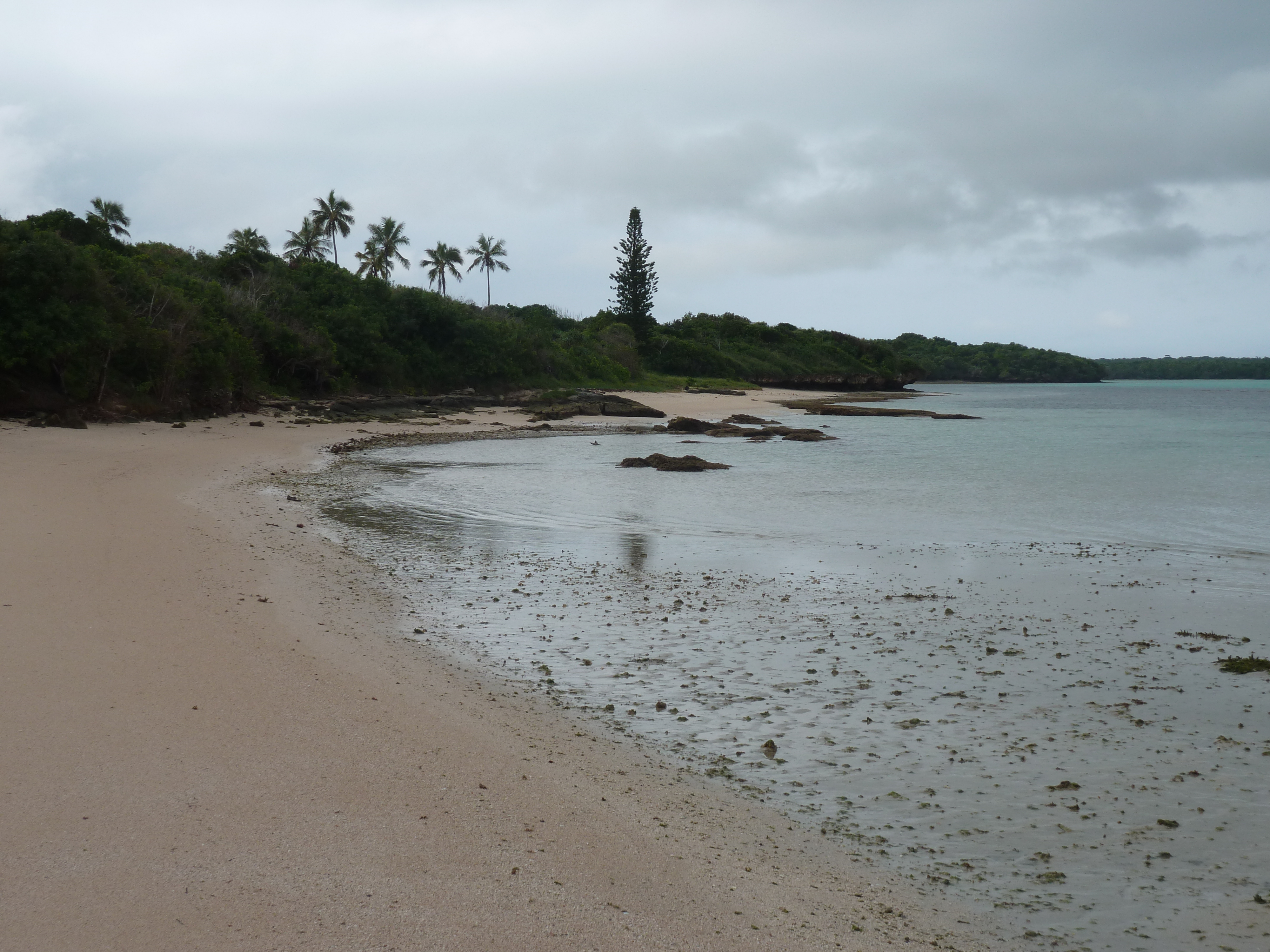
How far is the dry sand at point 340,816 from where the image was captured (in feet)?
10.8

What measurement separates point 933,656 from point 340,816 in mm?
4927

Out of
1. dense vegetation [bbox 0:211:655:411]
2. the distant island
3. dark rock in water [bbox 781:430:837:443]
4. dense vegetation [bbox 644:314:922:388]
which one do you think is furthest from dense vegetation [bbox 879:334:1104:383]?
dark rock in water [bbox 781:430:837:443]

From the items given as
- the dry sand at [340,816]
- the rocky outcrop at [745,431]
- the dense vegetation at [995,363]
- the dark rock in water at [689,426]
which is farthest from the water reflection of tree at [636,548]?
the dense vegetation at [995,363]

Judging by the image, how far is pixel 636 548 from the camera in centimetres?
1235

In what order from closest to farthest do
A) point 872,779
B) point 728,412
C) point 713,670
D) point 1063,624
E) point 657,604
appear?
point 872,779
point 713,670
point 1063,624
point 657,604
point 728,412

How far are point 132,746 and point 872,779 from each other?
149 inches

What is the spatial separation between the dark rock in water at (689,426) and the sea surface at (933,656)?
63.9ft

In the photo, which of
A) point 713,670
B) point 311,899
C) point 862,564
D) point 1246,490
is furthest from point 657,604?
point 1246,490

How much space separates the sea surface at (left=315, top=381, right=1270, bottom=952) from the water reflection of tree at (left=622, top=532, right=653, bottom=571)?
0.27 feet

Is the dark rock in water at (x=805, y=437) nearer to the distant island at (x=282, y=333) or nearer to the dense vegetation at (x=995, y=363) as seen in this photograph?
the distant island at (x=282, y=333)

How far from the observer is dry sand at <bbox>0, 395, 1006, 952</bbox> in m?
3.30

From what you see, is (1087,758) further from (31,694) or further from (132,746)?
(31,694)

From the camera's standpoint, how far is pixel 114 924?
314 cm

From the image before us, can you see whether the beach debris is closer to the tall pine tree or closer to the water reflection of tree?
the water reflection of tree
